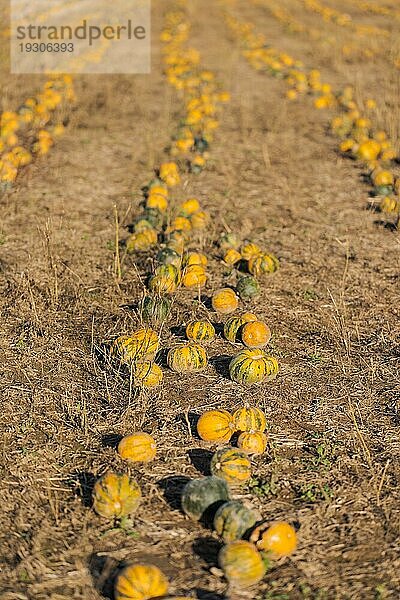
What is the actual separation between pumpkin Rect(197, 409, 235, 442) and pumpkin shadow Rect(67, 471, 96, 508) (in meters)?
0.87

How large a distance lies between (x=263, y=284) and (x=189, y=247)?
1.28 m

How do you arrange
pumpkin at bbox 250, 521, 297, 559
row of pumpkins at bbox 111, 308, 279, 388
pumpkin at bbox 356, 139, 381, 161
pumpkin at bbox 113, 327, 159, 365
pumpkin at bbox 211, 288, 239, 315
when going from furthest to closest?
pumpkin at bbox 356, 139, 381, 161 → pumpkin at bbox 211, 288, 239, 315 → pumpkin at bbox 113, 327, 159, 365 → row of pumpkins at bbox 111, 308, 279, 388 → pumpkin at bbox 250, 521, 297, 559

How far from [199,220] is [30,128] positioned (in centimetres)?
556

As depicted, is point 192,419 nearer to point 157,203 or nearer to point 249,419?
point 249,419

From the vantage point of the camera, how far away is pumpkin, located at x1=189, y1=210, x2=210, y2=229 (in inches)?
364

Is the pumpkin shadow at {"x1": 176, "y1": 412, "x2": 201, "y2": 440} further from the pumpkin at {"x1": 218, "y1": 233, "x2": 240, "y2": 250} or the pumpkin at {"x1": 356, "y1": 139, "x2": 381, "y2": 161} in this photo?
the pumpkin at {"x1": 356, "y1": 139, "x2": 381, "y2": 161}

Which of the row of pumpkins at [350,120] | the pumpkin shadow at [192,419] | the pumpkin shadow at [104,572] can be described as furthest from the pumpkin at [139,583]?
the row of pumpkins at [350,120]

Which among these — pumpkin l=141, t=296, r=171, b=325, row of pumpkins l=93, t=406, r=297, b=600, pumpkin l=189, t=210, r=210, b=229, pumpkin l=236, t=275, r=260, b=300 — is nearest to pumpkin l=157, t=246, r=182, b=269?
pumpkin l=236, t=275, r=260, b=300

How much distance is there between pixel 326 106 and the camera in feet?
51.8

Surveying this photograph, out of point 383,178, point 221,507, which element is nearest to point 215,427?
point 221,507

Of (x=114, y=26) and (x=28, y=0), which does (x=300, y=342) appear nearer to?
Answer: (x=114, y=26)

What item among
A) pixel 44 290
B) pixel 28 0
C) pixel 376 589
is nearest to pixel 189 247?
pixel 44 290

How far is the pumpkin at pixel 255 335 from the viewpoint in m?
6.59

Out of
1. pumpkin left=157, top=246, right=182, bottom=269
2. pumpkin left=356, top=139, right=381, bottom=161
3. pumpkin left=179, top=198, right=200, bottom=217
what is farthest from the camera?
pumpkin left=356, top=139, right=381, bottom=161
